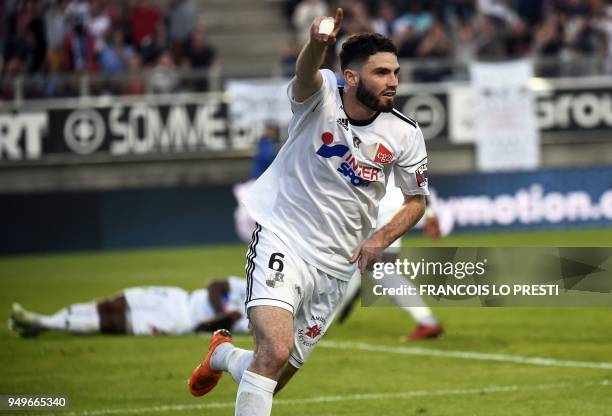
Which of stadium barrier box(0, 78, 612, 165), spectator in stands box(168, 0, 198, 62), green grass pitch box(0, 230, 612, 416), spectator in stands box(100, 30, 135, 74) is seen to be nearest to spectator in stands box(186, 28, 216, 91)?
spectator in stands box(168, 0, 198, 62)

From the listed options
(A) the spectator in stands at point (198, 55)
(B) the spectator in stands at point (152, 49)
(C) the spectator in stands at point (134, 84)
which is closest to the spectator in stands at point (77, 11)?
(B) the spectator in stands at point (152, 49)

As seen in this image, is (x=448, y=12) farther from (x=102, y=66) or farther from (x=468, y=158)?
(x=102, y=66)

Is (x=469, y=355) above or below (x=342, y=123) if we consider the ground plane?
below

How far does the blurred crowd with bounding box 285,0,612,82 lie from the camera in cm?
2614

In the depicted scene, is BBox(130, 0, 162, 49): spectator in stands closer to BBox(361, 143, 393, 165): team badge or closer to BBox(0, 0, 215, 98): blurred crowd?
BBox(0, 0, 215, 98): blurred crowd

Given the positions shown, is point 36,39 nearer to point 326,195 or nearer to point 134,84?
point 134,84

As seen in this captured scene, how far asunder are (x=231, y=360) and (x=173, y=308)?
226 inches

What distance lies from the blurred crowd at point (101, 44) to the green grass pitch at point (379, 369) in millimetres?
8463

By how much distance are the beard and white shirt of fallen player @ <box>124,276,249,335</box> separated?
19.3 ft

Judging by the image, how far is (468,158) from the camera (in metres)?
26.0

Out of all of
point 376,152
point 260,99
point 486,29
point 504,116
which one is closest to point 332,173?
point 376,152

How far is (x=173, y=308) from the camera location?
13453 mm

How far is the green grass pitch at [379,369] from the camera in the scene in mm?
9477

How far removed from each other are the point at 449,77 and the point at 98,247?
24.2 feet
